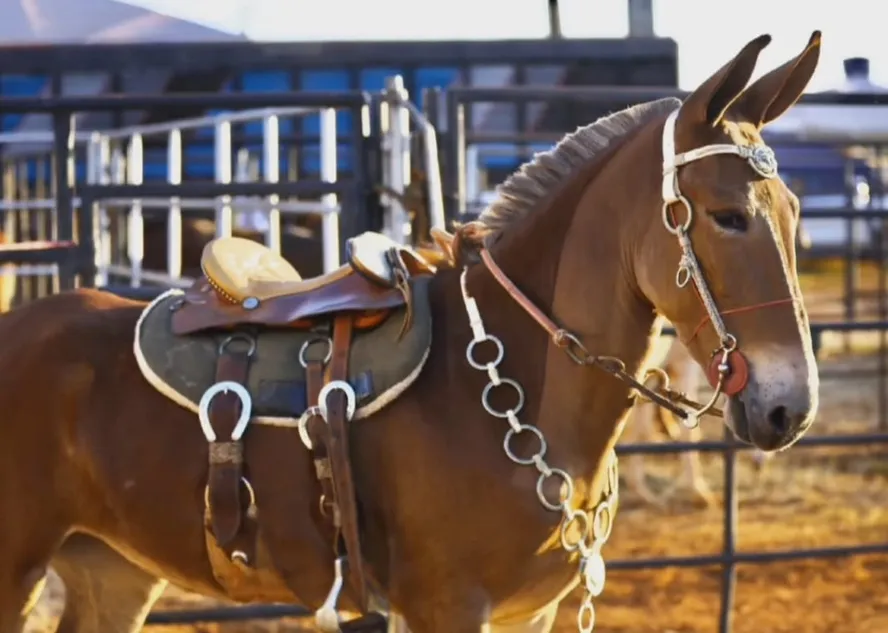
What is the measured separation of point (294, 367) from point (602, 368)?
2.13 feet

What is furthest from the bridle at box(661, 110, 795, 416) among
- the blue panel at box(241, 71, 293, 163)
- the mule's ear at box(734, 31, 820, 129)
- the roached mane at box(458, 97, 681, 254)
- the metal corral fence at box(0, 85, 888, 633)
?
the blue panel at box(241, 71, 293, 163)

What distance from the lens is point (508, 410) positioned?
2.43m

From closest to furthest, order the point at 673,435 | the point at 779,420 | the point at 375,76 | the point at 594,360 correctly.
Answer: the point at 779,420 < the point at 594,360 < the point at 673,435 < the point at 375,76

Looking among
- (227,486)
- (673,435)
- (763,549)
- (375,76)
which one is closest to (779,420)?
(227,486)

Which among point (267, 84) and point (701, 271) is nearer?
point (701, 271)

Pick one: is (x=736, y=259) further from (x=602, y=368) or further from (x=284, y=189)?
(x=284, y=189)

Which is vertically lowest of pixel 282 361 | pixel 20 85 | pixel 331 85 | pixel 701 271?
pixel 282 361

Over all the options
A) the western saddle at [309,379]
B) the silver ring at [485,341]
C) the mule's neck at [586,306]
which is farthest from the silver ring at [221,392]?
the mule's neck at [586,306]

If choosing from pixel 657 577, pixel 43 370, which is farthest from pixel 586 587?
pixel 657 577

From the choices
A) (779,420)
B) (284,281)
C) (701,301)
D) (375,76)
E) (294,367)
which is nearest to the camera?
(779,420)

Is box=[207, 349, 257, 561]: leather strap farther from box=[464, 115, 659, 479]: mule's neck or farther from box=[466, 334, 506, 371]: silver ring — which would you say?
box=[464, 115, 659, 479]: mule's neck

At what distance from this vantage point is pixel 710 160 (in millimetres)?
2199

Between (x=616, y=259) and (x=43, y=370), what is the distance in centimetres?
125

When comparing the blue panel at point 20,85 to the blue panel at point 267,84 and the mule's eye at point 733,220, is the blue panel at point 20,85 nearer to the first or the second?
the blue panel at point 267,84
